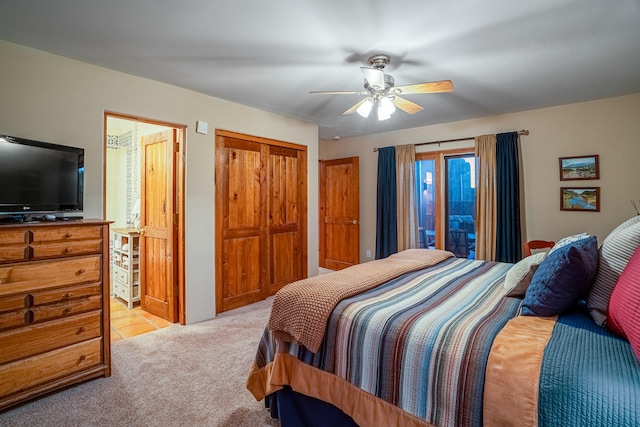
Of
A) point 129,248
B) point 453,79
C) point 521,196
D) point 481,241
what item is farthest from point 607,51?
point 129,248

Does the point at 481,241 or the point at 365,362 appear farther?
the point at 481,241

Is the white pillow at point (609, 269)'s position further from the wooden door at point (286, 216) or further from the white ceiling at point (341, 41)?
the wooden door at point (286, 216)

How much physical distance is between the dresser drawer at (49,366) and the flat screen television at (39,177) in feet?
3.23

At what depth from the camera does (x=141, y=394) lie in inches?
81.5

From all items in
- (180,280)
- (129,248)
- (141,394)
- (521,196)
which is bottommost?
(141,394)

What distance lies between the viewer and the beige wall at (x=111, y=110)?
2292 mm

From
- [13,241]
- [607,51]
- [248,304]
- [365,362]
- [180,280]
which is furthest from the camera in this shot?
[248,304]

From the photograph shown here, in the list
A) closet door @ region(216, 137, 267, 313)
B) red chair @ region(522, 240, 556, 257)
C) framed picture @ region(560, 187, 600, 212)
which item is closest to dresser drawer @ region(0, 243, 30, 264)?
closet door @ region(216, 137, 267, 313)

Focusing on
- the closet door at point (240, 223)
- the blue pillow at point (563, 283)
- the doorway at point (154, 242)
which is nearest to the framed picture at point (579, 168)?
the blue pillow at point (563, 283)

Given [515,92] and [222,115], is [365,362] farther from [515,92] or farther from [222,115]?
[515,92]

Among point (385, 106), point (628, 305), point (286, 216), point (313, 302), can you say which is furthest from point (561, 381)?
point (286, 216)

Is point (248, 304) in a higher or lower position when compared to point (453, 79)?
lower

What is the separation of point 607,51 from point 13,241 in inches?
173

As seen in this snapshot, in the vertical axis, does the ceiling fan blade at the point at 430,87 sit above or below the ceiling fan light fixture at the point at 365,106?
above
